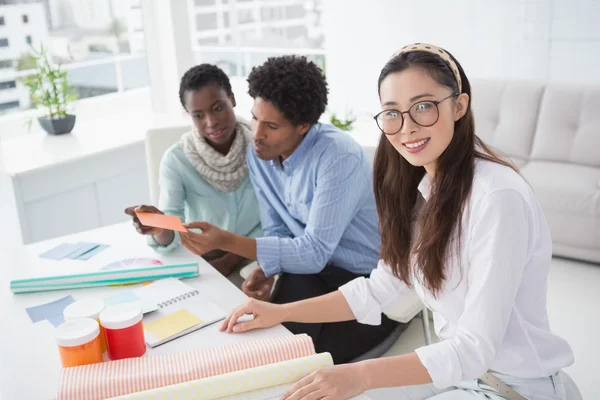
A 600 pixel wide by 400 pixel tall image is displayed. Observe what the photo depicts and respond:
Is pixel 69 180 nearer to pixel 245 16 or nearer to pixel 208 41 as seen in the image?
pixel 208 41

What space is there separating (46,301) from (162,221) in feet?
1.17

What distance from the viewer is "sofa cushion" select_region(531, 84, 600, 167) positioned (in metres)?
3.47

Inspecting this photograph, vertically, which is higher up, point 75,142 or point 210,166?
point 210,166

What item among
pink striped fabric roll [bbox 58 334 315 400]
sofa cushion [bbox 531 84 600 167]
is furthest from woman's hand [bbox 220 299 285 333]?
sofa cushion [bbox 531 84 600 167]

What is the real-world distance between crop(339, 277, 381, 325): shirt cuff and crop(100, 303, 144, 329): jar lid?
0.52 metres

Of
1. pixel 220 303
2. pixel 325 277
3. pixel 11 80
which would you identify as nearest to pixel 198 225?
pixel 220 303

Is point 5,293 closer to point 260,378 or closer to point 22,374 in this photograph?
point 22,374

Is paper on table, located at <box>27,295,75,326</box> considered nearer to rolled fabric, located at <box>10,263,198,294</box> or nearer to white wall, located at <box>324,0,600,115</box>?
rolled fabric, located at <box>10,263,198,294</box>

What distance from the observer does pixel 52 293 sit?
1.59 m

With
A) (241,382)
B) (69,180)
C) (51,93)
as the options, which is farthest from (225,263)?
(51,93)

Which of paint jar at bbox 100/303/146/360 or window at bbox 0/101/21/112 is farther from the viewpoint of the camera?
window at bbox 0/101/21/112

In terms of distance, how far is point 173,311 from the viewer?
4.72 ft

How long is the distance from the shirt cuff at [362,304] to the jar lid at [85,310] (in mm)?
581

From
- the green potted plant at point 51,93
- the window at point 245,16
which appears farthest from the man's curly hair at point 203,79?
the window at point 245,16
